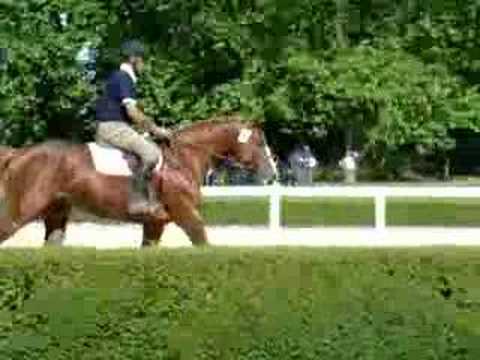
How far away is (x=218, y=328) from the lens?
27.3 feet

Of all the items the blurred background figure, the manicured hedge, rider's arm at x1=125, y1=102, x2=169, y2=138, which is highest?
rider's arm at x1=125, y1=102, x2=169, y2=138

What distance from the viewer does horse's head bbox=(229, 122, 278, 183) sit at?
1617 centimetres

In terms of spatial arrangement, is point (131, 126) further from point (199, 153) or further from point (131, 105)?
point (199, 153)

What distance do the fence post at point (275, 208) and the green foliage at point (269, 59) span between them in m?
19.6

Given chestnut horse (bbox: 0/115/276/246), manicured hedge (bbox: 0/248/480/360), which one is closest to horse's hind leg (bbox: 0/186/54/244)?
chestnut horse (bbox: 0/115/276/246)

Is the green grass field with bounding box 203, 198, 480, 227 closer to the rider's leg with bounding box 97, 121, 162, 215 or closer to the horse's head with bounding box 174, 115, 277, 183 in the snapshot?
the horse's head with bounding box 174, 115, 277, 183

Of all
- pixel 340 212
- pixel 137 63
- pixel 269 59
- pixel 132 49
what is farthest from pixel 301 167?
pixel 132 49

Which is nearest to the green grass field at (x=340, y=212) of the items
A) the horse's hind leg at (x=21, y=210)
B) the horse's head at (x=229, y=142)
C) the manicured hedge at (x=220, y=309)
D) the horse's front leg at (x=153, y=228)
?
the horse's head at (x=229, y=142)

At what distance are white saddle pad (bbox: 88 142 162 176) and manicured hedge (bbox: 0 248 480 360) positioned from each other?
7.16 metres

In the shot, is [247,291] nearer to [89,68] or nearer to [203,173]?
[203,173]

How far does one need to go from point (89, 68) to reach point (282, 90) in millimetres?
7345

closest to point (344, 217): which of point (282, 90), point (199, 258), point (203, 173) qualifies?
point (203, 173)

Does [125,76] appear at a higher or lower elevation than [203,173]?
higher

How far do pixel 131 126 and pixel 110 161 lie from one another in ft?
1.61
